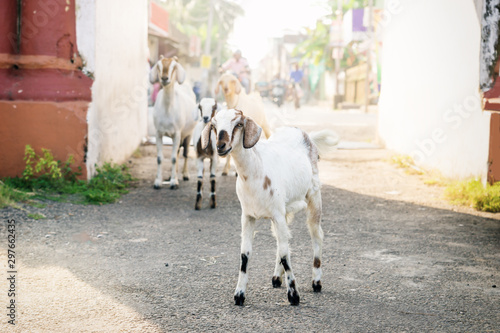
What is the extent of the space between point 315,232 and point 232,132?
3.74ft

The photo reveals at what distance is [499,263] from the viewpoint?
187 inches

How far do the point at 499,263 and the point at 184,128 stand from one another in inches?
208

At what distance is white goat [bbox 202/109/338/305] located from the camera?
3631mm

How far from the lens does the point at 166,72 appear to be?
26.8 feet

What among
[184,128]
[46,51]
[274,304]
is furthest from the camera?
[184,128]

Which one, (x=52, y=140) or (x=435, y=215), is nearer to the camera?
(x=435, y=215)

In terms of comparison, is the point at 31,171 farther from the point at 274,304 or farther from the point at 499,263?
the point at 499,263

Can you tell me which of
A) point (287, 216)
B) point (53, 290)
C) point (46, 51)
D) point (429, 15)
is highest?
point (429, 15)

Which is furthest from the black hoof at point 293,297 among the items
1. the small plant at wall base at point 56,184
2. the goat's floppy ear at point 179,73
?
the goat's floppy ear at point 179,73

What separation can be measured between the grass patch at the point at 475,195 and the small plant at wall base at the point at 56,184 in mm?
4372

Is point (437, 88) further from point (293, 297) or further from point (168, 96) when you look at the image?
point (293, 297)

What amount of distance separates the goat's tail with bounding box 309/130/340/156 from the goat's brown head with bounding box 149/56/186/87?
4007 millimetres

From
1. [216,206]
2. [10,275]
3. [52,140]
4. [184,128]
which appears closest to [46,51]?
[52,140]

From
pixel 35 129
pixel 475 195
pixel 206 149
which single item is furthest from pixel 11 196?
pixel 475 195
